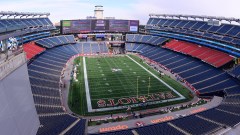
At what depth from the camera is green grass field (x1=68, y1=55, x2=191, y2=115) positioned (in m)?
40.5

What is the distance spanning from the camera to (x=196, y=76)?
52125 millimetres

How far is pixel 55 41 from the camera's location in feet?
275

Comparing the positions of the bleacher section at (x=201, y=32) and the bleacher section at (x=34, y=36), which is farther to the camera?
the bleacher section at (x=34, y=36)

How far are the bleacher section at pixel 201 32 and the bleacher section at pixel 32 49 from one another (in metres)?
44.2

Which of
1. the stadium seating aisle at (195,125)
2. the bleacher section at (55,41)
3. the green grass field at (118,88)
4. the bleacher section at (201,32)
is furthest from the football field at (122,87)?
the bleacher section at (201,32)

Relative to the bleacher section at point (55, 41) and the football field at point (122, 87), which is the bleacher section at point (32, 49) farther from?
the football field at point (122, 87)

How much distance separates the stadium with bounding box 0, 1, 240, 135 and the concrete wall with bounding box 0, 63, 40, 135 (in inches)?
1.8

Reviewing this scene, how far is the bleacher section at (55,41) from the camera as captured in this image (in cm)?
7725

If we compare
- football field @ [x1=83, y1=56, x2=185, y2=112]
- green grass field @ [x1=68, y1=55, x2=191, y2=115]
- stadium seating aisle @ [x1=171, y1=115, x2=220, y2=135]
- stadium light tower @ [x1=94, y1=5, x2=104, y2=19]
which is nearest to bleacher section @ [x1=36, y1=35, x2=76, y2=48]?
football field @ [x1=83, y1=56, x2=185, y2=112]

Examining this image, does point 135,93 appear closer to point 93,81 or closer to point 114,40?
point 93,81

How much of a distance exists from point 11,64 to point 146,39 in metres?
81.0

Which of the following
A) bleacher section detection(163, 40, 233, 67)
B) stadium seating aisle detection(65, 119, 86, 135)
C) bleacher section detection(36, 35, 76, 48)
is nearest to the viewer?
stadium seating aisle detection(65, 119, 86, 135)

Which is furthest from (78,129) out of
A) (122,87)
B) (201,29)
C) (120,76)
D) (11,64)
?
(201,29)

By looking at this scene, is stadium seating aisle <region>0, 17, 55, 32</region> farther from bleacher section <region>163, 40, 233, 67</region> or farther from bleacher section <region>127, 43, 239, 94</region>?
bleacher section <region>163, 40, 233, 67</region>
